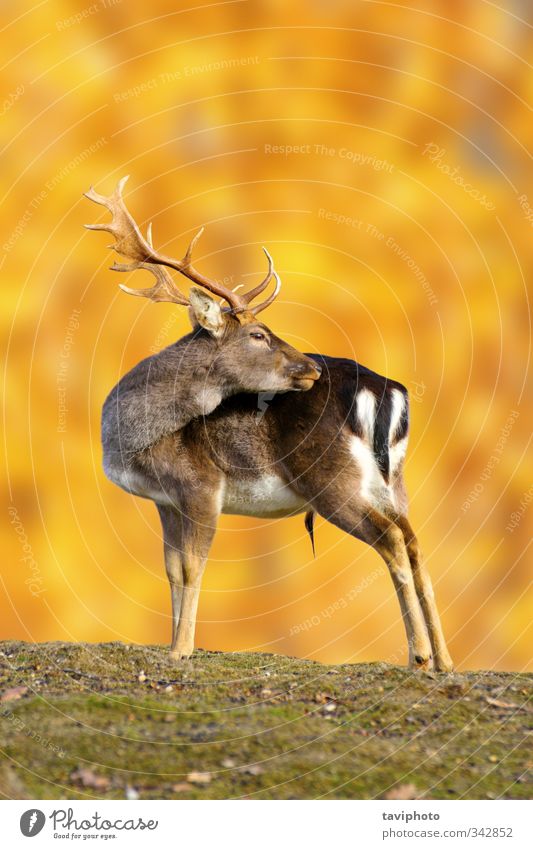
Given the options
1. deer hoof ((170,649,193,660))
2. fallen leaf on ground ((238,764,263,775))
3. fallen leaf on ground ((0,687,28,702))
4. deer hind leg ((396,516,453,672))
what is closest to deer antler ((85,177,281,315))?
deer hind leg ((396,516,453,672))

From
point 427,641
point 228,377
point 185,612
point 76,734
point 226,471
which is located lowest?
point 76,734

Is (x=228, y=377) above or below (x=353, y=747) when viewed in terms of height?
above

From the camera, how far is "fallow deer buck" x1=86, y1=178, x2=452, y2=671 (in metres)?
11.4

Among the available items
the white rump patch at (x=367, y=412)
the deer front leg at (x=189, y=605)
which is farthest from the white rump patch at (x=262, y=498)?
the white rump patch at (x=367, y=412)

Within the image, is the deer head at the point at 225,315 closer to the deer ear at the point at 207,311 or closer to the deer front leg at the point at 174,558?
the deer ear at the point at 207,311

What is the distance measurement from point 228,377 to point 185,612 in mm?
2677

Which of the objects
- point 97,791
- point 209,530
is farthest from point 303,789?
point 209,530

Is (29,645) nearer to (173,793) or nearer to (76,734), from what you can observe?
(76,734)

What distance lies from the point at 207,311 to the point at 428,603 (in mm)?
4082

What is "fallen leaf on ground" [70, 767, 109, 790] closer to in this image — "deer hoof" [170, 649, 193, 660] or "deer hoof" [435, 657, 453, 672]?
Result: "deer hoof" [170, 649, 193, 660]

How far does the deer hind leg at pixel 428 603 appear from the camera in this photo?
36.8ft

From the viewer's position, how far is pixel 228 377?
40.0 ft

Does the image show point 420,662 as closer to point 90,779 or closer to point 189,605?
point 189,605

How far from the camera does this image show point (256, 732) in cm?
873
